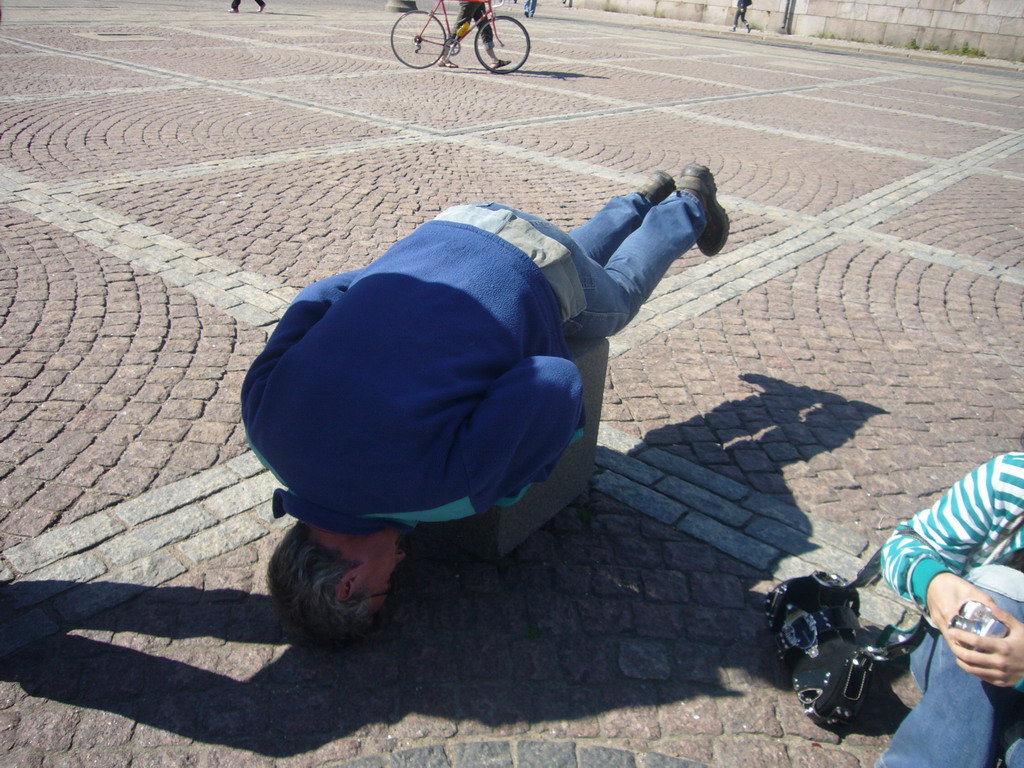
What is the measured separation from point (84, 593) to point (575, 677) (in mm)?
1521

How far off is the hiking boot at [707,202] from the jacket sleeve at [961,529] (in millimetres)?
2057

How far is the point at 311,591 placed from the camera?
2.20 metres

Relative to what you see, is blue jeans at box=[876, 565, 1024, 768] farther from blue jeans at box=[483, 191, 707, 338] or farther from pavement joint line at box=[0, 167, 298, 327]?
pavement joint line at box=[0, 167, 298, 327]

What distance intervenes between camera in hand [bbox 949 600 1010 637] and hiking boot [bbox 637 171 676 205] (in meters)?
2.49

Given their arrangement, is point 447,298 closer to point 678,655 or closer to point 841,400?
point 678,655

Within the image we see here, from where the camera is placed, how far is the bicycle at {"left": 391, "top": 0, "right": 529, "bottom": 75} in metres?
12.5

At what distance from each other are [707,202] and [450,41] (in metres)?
10.1

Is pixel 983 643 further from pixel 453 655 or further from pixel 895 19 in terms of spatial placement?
pixel 895 19

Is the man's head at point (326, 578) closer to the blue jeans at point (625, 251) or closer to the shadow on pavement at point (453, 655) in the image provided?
the shadow on pavement at point (453, 655)

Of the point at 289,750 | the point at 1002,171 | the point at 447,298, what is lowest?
the point at 289,750

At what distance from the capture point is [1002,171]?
855cm

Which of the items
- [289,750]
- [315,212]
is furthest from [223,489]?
[315,212]

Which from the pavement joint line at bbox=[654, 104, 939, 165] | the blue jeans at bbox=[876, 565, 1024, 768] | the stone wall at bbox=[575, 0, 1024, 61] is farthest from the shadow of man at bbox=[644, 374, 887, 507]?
the stone wall at bbox=[575, 0, 1024, 61]

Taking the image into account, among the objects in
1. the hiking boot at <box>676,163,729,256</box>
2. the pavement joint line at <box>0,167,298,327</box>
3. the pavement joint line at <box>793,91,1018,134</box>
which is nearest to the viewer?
the hiking boot at <box>676,163,729,256</box>
